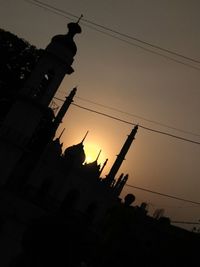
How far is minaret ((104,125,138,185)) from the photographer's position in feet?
141

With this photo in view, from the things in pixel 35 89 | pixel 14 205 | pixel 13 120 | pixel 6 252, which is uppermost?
pixel 35 89

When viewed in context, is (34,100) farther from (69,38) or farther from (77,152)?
(77,152)

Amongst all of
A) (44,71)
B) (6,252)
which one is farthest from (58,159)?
(6,252)

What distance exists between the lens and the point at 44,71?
81.1 feet

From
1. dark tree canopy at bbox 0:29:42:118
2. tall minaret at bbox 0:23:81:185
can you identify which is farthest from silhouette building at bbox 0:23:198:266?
dark tree canopy at bbox 0:29:42:118

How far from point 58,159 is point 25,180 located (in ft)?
22.8

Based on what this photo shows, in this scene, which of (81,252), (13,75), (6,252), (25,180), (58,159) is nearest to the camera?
(81,252)

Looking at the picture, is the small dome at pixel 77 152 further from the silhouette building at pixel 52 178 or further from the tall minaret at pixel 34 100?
the tall minaret at pixel 34 100

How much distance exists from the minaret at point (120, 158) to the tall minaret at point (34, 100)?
19576 millimetres

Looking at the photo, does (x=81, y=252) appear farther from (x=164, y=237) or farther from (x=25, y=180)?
(x=25, y=180)

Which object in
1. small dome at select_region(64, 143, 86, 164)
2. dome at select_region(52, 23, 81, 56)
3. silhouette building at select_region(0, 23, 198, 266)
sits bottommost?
silhouette building at select_region(0, 23, 198, 266)

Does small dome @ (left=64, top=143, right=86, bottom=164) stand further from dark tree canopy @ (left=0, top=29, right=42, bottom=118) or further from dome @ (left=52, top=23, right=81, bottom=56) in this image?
dome @ (left=52, top=23, right=81, bottom=56)

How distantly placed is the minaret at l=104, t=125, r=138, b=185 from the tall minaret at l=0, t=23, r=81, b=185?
19.6 meters

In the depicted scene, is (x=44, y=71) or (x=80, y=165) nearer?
(x=44, y=71)
